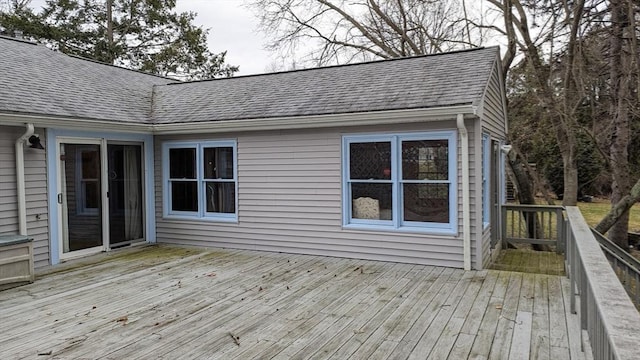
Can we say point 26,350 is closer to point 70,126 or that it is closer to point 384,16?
point 70,126

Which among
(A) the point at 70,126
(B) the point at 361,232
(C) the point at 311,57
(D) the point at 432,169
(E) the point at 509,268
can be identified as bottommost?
(E) the point at 509,268

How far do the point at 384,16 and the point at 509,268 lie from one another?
31.3 feet

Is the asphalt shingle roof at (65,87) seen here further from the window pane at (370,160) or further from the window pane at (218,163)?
the window pane at (370,160)

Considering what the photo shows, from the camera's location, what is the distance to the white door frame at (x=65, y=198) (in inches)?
254

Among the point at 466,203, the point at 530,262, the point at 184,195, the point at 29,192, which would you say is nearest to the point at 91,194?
the point at 29,192

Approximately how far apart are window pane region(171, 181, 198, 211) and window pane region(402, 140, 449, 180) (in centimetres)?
369

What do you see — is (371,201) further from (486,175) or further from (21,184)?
(21,184)

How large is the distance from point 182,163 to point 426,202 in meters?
4.26

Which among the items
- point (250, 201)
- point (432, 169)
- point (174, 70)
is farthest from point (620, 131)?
point (174, 70)

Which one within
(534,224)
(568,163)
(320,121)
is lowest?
(534,224)

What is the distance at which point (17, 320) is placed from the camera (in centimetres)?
415

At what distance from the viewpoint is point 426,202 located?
6.12 m

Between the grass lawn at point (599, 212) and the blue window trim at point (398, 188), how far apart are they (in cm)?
878

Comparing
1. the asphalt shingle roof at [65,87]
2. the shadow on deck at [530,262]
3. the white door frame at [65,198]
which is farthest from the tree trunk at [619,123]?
the white door frame at [65,198]
